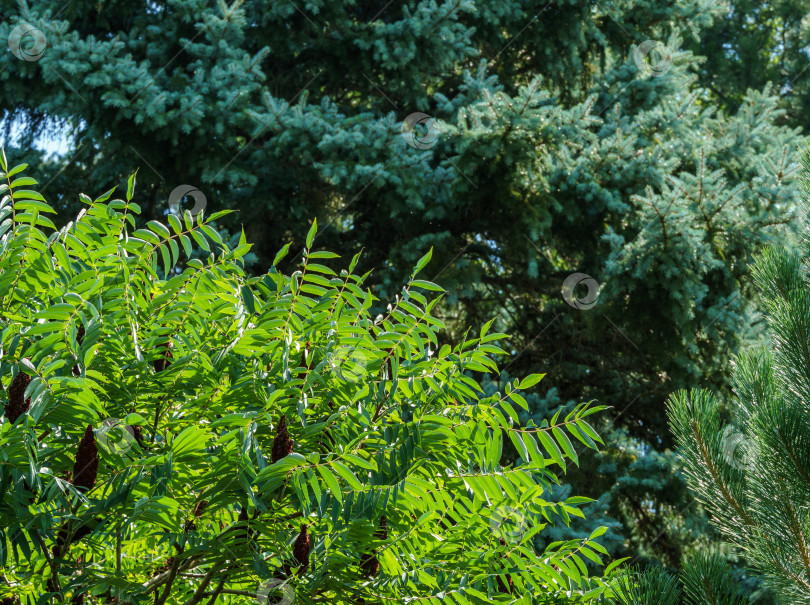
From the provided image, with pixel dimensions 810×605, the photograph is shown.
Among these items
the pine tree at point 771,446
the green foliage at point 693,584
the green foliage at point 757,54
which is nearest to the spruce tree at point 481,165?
the pine tree at point 771,446

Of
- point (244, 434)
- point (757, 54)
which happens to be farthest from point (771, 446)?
point (757, 54)

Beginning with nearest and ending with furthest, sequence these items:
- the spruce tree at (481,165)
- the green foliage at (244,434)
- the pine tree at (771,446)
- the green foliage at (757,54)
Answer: the green foliage at (244,434) → the pine tree at (771,446) → the spruce tree at (481,165) → the green foliage at (757,54)

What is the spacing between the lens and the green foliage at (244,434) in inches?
97.3

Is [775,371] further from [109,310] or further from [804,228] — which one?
[109,310]

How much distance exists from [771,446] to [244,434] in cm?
154

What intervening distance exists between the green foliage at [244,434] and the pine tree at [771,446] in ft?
1.41

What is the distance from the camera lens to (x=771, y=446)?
263 cm

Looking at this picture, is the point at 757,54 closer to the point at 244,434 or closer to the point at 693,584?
the point at 693,584

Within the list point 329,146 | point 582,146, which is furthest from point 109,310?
point 582,146

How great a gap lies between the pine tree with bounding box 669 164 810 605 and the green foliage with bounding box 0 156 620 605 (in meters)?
0.43

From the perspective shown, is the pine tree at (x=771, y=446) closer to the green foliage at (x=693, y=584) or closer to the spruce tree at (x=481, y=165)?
the green foliage at (x=693, y=584)

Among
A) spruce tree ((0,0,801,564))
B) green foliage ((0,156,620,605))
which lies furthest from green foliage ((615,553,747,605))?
spruce tree ((0,0,801,564))

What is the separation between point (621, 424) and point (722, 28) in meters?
8.80

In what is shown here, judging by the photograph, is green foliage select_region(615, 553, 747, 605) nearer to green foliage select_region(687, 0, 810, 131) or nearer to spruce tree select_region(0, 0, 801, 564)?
spruce tree select_region(0, 0, 801, 564)
